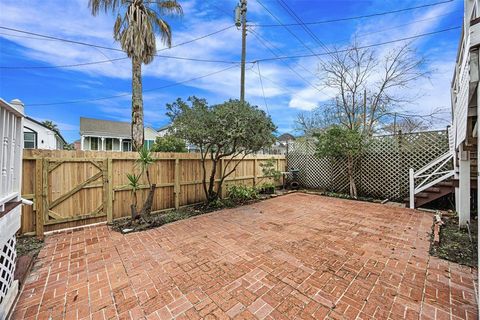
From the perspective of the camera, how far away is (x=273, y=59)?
401 inches

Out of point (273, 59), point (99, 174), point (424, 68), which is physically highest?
point (273, 59)

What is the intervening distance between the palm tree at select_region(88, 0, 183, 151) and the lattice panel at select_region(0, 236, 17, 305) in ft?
14.0

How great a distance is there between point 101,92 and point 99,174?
701 inches

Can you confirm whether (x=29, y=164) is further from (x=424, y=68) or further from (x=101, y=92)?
(x=101, y=92)

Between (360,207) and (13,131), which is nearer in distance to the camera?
(13,131)

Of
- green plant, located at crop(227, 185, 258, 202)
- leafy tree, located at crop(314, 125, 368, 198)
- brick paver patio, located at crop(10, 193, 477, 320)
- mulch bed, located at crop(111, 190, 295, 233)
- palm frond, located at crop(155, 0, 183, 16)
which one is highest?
palm frond, located at crop(155, 0, 183, 16)

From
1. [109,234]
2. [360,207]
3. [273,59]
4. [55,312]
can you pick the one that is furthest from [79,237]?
[273,59]

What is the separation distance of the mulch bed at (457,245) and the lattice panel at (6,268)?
5419mm

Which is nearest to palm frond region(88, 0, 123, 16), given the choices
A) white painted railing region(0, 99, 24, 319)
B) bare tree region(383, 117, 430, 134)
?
white painted railing region(0, 99, 24, 319)

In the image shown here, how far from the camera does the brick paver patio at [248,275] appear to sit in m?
1.97

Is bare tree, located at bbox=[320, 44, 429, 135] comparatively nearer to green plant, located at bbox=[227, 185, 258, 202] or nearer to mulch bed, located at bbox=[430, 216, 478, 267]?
mulch bed, located at bbox=[430, 216, 478, 267]

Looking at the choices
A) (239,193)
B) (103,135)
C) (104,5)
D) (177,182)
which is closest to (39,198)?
(177,182)

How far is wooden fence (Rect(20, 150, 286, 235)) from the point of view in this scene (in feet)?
12.6

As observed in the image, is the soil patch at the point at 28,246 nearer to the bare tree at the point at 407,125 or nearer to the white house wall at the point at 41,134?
the white house wall at the point at 41,134
